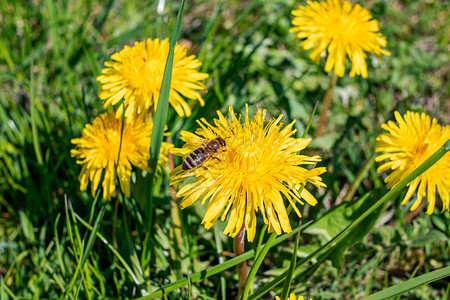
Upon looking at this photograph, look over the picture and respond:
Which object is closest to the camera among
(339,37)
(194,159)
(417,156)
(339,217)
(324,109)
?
(194,159)

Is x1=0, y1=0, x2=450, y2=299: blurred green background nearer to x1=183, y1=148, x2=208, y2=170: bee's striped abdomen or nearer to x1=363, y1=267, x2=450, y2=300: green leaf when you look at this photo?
x1=363, y1=267, x2=450, y2=300: green leaf

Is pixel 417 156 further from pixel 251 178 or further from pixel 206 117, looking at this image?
pixel 206 117

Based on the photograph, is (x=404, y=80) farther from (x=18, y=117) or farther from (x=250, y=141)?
(x=18, y=117)

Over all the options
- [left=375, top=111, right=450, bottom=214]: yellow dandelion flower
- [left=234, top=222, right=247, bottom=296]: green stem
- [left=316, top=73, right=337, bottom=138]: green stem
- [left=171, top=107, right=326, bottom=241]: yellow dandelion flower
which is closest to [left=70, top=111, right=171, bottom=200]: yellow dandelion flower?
[left=171, top=107, right=326, bottom=241]: yellow dandelion flower

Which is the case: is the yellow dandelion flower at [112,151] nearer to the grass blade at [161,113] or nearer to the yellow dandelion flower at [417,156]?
the grass blade at [161,113]

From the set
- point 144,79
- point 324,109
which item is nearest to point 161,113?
point 144,79

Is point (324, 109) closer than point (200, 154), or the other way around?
point (200, 154)
